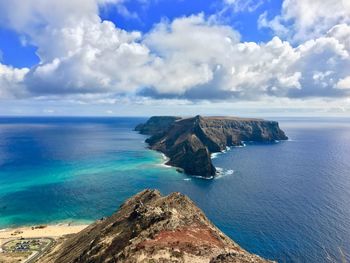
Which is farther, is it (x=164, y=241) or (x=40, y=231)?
(x=40, y=231)

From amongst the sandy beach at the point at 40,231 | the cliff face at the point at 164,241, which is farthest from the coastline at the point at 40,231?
the cliff face at the point at 164,241

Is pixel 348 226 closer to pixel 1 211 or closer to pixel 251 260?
pixel 251 260

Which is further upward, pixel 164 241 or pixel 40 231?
pixel 164 241

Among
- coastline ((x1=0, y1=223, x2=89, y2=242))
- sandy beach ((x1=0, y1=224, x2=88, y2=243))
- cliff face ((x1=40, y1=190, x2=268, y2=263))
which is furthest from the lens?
sandy beach ((x1=0, y1=224, x2=88, y2=243))

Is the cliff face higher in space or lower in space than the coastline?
higher

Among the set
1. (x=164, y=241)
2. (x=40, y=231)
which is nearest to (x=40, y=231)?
(x=40, y=231)

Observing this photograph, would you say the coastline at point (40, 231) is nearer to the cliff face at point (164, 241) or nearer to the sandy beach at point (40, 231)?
the sandy beach at point (40, 231)

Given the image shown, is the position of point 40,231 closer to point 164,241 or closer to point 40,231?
point 40,231

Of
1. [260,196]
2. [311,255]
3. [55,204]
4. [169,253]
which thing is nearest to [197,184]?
[260,196]

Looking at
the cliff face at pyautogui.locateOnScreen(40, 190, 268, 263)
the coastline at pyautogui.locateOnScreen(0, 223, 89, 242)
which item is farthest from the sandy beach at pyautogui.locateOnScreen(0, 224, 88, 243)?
the cliff face at pyautogui.locateOnScreen(40, 190, 268, 263)

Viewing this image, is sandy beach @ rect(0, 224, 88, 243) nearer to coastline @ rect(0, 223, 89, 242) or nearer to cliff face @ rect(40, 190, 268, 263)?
coastline @ rect(0, 223, 89, 242)
